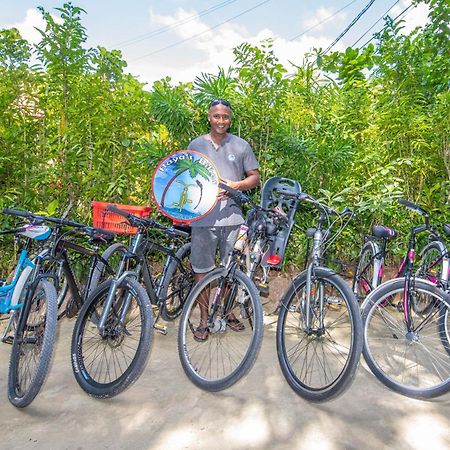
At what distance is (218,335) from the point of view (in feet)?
12.0

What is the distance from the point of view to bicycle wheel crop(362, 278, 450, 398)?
111 inches

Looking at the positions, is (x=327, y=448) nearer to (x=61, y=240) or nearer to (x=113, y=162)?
(x=61, y=240)

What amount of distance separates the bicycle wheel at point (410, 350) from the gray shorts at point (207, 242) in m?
1.29

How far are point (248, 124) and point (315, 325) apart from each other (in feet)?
8.05

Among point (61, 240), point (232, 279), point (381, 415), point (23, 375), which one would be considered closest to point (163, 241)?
point (61, 240)

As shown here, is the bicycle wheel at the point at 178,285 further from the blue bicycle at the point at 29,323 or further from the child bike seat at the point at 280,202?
the blue bicycle at the point at 29,323

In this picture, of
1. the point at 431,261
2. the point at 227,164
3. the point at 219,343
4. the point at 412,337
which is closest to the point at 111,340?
the point at 219,343

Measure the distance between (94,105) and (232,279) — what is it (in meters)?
2.83

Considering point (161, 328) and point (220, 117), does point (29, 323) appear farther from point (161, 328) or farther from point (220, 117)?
point (220, 117)

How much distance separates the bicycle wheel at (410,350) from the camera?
9.25ft

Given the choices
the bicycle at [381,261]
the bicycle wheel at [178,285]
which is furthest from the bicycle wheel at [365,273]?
the bicycle wheel at [178,285]

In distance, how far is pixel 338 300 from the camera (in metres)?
2.74

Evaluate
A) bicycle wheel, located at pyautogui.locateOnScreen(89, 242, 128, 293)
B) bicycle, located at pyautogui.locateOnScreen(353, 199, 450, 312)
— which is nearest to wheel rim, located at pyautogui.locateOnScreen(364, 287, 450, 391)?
bicycle, located at pyautogui.locateOnScreen(353, 199, 450, 312)

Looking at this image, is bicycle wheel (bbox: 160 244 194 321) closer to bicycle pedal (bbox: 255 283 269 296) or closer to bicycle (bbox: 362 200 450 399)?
bicycle pedal (bbox: 255 283 269 296)
